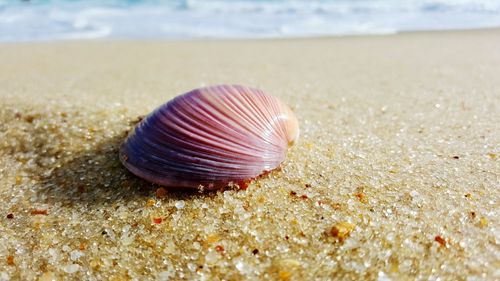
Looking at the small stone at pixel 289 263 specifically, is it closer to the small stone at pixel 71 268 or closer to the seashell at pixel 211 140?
the seashell at pixel 211 140

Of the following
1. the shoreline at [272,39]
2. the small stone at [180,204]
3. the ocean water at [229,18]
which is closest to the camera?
the small stone at [180,204]

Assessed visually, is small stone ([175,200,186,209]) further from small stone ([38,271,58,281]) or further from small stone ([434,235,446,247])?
small stone ([434,235,446,247])

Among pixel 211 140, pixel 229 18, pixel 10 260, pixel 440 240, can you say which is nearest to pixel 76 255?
pixel 10 260

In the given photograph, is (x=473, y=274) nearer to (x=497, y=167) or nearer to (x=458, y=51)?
(x=497, y=167)

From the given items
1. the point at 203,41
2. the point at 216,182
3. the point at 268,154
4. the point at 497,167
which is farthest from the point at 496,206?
the point at 203,41

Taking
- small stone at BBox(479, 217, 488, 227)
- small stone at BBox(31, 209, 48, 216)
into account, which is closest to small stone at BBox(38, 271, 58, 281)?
small stone at BBox(31, 209, 48, 216)

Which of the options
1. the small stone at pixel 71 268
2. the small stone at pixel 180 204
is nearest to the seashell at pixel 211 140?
the small stone at pixel 180 204

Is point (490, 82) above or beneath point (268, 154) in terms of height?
beneath

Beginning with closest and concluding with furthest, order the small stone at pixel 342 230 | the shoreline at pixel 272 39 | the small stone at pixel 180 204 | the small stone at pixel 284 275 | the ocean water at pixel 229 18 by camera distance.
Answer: the small stone at pixel 284 275, the small stone at pixel 342 230, the small stone at pixel 180 204, the shoreline at pixel 272 39, the ocean water at pixel 229 18
